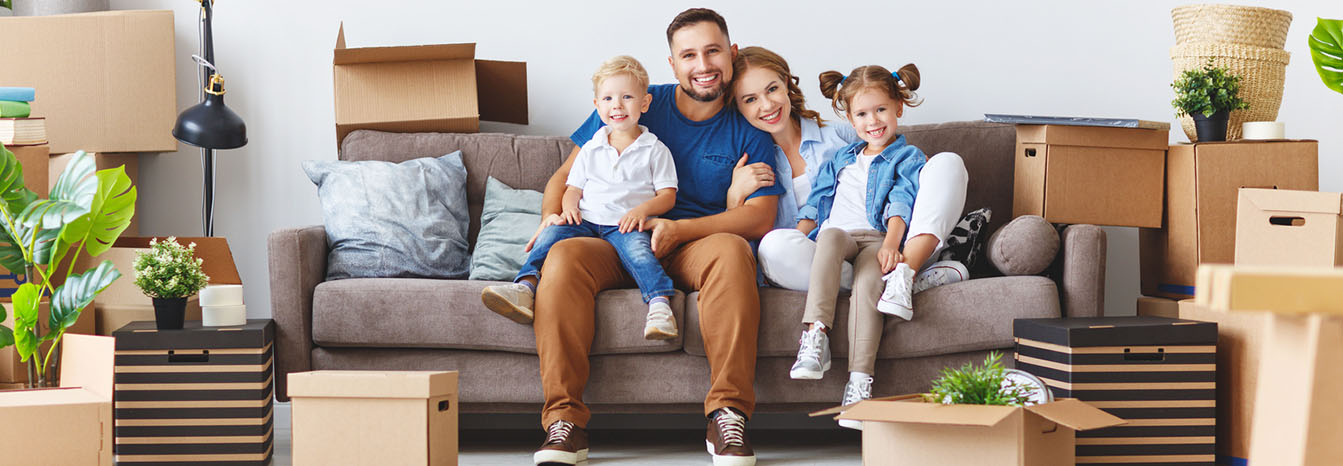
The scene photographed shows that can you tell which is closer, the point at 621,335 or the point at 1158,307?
the point at 621,335

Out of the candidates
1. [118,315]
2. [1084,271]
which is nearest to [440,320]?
[118,315]

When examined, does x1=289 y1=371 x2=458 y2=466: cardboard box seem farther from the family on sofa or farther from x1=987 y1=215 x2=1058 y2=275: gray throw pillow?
x1=987 y1=215 x2=1058 y2=275: gray throw pillow

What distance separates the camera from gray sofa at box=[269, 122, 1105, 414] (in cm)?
231

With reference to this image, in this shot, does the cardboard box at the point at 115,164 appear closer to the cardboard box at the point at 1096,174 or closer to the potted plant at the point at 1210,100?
the cardboard box at the point at 1096,174

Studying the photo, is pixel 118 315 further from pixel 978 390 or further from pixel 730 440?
pixel 978 390

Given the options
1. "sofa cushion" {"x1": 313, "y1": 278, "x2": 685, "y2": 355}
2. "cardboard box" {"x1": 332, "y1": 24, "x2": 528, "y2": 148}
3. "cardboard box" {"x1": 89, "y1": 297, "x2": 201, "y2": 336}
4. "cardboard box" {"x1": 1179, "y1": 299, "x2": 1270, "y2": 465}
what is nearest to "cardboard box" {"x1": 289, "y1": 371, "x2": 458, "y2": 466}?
"sofa cushion" {"x1": 313, "y1": 278, "x2": 685, "y2": 355}

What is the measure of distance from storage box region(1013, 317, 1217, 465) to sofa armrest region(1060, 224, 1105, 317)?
0.66ft

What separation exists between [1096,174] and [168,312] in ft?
7.05

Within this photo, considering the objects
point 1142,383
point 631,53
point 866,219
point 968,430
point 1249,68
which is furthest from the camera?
point 631,53

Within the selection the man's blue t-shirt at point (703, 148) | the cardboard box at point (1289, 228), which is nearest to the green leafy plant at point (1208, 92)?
the cardboard box at point (1289, 228)

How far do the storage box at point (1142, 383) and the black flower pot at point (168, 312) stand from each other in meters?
1.81

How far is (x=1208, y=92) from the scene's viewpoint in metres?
2.61

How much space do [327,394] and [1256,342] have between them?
5.89 ft

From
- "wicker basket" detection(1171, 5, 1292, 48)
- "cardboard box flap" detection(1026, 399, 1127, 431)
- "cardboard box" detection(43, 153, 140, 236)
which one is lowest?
"cardboard box flap" detection(1026, 399, 1127, 431)
